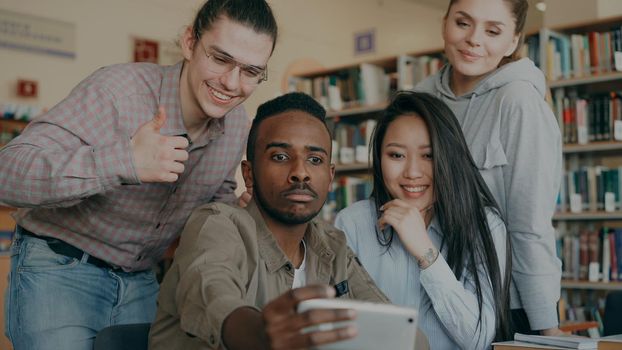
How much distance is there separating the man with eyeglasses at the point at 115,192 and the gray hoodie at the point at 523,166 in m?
0.68

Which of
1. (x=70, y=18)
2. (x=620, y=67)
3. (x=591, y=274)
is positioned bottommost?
(x=591, y=274)

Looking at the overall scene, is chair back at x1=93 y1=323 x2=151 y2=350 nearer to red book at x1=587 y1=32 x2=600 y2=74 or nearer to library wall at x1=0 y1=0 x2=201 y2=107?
red book at x1=587 y1=32 x2=600 y2=74

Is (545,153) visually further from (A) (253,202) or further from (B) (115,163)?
(B) (115,163)

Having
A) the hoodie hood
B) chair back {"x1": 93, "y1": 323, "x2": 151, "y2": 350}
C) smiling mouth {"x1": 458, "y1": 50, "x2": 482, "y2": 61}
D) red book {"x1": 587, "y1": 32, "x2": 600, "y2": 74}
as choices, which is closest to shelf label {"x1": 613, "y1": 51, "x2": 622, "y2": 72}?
red book {"x1": 587, "y1": 32, "x2": 600, "y2": 74}

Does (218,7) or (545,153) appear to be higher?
(218,7)

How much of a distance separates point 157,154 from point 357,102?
426 cm

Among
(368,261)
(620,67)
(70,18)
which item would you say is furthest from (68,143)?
(70,18)

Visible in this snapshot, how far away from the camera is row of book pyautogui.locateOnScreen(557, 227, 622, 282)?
452 centimetres

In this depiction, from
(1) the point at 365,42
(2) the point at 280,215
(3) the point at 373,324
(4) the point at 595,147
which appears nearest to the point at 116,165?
(2) the point at 280,215

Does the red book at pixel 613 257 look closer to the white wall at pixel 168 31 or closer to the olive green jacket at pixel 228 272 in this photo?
the white wall at pixel 168 31

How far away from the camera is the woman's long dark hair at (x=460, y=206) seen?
1.87 meters

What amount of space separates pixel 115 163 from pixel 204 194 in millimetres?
550

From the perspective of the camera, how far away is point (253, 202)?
1637mm

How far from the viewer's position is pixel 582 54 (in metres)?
4.65
